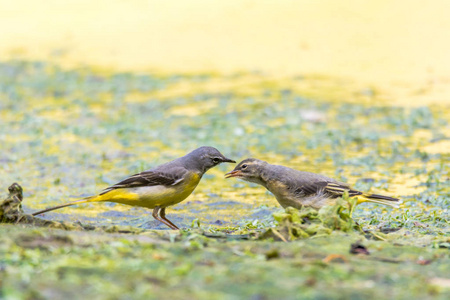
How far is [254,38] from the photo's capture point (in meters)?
A: 18.0

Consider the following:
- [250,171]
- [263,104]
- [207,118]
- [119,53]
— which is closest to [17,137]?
[207,118]

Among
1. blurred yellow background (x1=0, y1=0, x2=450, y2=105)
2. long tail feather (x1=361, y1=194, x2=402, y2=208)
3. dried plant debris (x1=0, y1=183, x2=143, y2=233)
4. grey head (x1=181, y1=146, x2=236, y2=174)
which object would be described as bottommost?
long tail feather (x1=361, y1=194, x2=402, y2=208)

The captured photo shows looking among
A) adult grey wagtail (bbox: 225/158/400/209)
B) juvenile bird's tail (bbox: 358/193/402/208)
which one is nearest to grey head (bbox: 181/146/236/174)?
adult grey wagtail (bbox: 225/158/400/209)

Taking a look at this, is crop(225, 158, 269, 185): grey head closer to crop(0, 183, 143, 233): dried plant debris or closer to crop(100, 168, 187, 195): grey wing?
crop(100, 168, 187, 195): grey wing

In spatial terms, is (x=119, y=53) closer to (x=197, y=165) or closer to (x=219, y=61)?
(x=219, y=61)

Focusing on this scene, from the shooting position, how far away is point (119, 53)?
59.7ft

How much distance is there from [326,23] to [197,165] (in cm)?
1135

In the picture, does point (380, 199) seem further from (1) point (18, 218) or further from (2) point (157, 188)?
(1) point (18, 218)

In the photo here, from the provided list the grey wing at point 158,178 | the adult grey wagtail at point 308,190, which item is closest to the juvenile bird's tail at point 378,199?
the adult grey wagtail at point 308,190

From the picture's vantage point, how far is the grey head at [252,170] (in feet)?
24.7

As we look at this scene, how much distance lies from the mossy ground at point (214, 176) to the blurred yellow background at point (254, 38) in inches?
39.9

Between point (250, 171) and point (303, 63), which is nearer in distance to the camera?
point (250, 171)

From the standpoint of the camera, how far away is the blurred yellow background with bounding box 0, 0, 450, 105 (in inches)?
631

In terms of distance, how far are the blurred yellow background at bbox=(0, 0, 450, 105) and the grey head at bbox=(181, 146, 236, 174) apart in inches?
279
